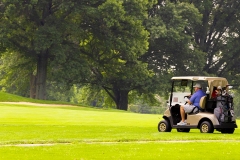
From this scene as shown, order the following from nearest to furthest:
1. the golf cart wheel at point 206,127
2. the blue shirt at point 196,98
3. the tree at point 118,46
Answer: the golf cart wheel at point 206,127 < the blue shirt at point 196,98 < the tree at point 118,46

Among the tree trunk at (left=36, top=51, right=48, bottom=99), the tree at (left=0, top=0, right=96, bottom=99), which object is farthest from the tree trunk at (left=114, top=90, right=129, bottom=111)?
the tree trunk at (left=36, top=51, right=48, bottom=99)

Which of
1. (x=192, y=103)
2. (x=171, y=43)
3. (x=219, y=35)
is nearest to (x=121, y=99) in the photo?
(x=171, y=43)

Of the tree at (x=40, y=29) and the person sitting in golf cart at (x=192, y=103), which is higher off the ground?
the tree at (x=40, y=29)

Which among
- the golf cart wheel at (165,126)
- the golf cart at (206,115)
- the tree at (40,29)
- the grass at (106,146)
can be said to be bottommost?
the grass at (106,146)

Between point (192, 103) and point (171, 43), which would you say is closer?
point (192, 103)

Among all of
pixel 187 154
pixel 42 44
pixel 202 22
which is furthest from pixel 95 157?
pixel 202 22

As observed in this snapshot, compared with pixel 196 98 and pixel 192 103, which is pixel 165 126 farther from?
pixel 196 98

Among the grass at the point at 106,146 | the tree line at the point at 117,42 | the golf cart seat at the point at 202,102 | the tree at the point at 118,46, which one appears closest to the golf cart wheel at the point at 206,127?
the golf cart seat at the point at 202,102

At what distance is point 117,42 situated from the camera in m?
57.2

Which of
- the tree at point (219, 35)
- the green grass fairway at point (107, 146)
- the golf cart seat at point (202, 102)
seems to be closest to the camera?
the green grass fairway at point (107, 146)

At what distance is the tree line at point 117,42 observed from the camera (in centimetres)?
5534

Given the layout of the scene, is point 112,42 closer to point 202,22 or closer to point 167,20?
point 167,20

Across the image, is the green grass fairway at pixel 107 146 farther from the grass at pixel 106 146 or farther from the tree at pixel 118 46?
the tree at pixel 118 46

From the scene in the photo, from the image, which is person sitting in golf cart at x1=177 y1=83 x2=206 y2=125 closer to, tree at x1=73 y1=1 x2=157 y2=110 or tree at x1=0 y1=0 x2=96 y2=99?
tree at x1=0 y1=0 x2=96 y2=99
